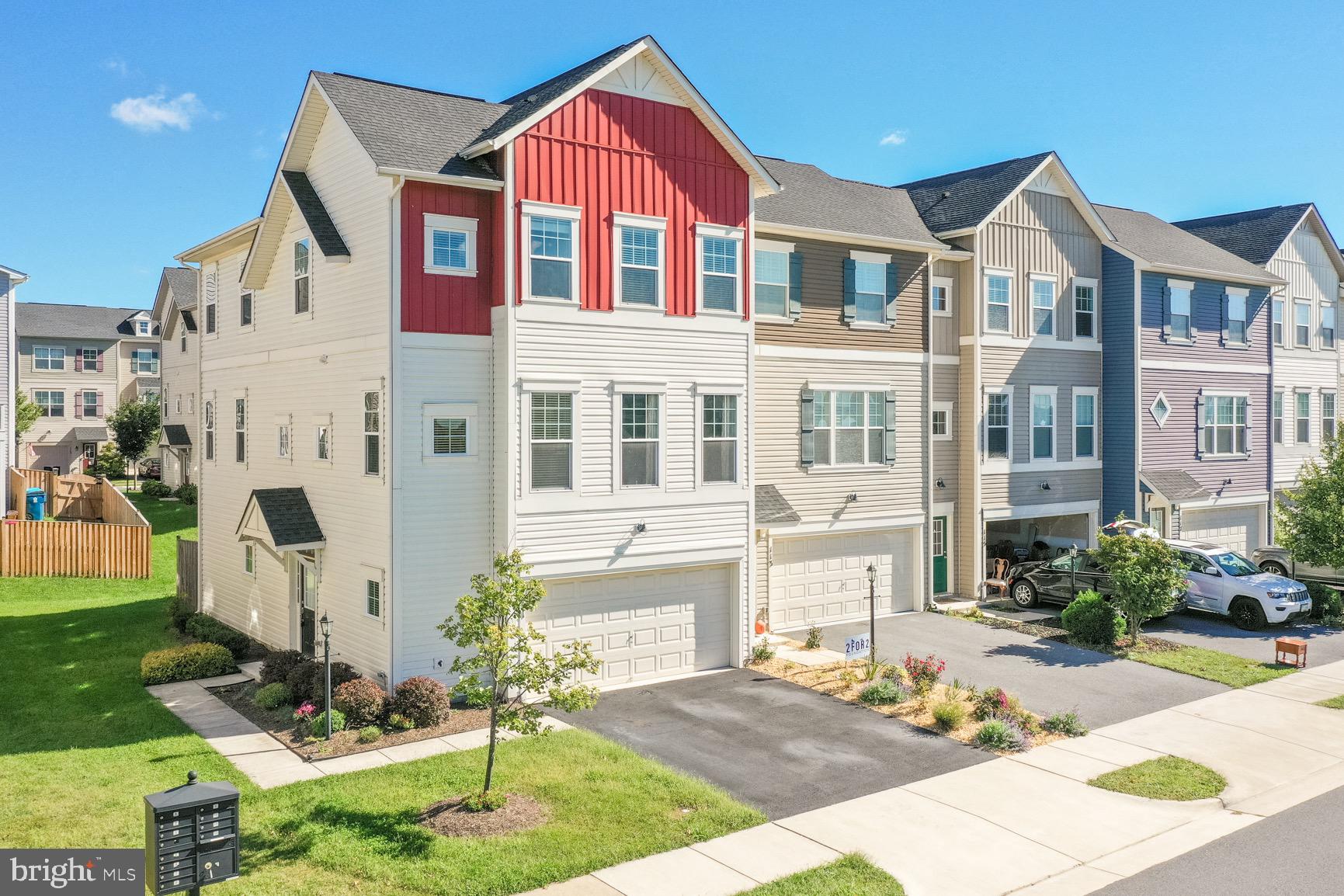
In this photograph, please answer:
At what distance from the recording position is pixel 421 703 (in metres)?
15.1

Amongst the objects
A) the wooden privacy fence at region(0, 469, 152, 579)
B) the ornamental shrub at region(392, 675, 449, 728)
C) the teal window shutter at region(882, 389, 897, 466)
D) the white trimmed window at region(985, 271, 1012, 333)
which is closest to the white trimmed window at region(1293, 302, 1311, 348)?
the white trimmed window at region(985, 271, 1012, 333)

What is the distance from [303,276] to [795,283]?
10304 mm

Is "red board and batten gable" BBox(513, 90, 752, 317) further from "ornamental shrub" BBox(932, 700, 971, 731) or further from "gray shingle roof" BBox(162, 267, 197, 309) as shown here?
"gray shingle roof" BBox(162, 267, 197, 309)

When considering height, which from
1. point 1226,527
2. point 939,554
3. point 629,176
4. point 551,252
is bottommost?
point 939,554

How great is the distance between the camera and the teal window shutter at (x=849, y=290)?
2262 centimetres

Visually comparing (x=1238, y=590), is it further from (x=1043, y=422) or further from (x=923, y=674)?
(x=923, y=674)

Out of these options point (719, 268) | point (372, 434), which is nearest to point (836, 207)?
point (719, 268)

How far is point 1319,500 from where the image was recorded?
79.9 feet

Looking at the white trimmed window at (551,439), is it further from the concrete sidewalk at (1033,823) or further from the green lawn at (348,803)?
the concrete sidewalk at (1033,823)

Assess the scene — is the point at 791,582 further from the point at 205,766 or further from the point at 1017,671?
the point at 205,766

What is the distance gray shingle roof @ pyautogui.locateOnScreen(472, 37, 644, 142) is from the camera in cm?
1680

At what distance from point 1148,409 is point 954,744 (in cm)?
1682

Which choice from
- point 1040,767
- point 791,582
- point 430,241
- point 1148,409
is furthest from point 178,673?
point 1148,409

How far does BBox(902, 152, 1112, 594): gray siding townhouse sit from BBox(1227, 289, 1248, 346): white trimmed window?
551cm
